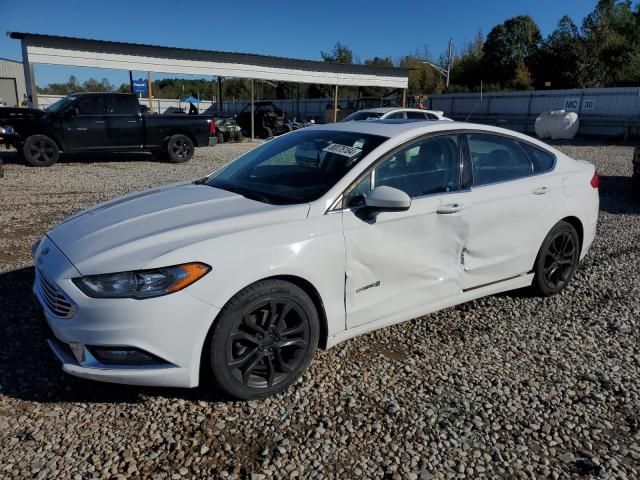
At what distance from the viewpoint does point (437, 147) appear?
3.68 meters

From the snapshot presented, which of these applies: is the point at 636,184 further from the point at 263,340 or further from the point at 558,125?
the point at 558,125

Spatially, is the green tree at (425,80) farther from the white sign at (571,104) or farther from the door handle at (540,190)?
the door handle at (540,190)

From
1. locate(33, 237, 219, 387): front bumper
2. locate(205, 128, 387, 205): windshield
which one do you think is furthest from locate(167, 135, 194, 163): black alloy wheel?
locate(33, 237, 219, 387): front bumper

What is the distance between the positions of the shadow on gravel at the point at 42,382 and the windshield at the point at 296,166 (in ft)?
4.48

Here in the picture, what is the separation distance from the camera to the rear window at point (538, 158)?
167 inches

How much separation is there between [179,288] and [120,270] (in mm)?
317

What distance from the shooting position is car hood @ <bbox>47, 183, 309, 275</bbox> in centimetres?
262

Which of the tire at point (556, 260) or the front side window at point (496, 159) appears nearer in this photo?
the front side window at point (496, 159)

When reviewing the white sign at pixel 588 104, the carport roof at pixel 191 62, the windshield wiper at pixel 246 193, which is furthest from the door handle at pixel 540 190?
the white sign at pixel 588 104

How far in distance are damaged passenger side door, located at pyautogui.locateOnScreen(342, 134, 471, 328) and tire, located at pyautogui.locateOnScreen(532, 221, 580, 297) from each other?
1.07 metres

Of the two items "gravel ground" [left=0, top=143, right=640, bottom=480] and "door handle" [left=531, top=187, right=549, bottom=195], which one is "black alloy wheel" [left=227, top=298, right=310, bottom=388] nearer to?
"gravel ground" [left=0, top=143, right=640, bottom=480]

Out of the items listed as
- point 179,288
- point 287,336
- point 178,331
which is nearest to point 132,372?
point 178,331

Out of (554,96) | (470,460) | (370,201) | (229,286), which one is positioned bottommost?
(470,460)

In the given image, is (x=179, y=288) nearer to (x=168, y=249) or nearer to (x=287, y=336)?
(x=168, y=249)
